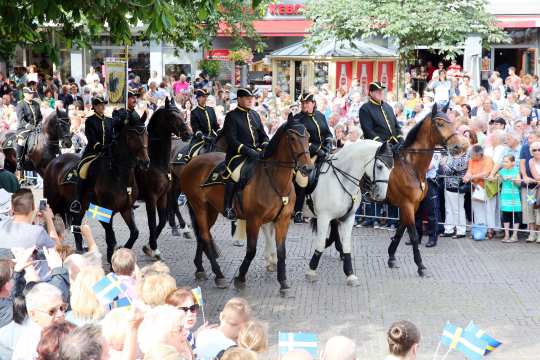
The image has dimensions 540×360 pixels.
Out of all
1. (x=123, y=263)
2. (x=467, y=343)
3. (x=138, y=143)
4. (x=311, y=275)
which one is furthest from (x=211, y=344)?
(x=138, y=143)

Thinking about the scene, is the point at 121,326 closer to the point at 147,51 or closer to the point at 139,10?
the point at 139,10

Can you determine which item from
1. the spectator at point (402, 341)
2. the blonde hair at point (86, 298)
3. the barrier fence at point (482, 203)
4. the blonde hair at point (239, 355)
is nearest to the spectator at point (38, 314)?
the blonde hair at point (86, 298)

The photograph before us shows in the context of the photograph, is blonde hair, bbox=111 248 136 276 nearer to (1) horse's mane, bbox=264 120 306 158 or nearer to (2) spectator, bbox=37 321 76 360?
(2) spectator, bbox=37 321 76 360

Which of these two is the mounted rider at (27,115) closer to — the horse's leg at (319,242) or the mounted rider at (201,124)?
the mounted rider at (201,124)

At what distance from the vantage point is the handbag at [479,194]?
17.9m

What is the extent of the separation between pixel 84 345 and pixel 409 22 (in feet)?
88.4

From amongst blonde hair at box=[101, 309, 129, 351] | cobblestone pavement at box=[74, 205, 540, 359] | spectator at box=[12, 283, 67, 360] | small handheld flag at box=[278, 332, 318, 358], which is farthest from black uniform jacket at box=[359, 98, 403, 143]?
blonde hair at box=[101, 309, 129, 351]

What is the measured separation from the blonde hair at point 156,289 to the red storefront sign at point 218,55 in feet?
111

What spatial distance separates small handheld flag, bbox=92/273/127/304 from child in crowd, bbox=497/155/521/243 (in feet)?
36.9

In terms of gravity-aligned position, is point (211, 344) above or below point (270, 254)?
above

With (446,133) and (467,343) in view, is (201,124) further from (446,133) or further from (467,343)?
(467,343)

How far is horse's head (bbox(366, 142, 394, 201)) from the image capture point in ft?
47.1

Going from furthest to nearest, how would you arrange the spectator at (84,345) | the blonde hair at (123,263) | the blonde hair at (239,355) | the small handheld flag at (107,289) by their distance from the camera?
the blonde hair at (123,263)
the small handheld flag at (107,289)
the blonde hair at (239,355)
the spectator at (84,345)

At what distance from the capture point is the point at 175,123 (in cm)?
1558
